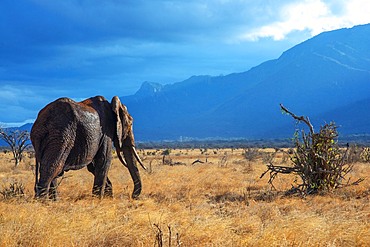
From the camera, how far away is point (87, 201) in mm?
9336

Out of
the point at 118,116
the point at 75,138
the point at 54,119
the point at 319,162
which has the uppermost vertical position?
the point at 118,116

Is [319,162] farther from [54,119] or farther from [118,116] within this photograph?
[54,119]

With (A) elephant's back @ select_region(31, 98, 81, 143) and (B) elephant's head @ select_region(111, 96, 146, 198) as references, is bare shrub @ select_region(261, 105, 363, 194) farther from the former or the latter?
(A) elephant's back @ select_region(31, 98, 81, 143)

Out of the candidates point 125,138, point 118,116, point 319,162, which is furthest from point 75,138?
point 319,162

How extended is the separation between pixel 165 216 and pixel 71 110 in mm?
3557

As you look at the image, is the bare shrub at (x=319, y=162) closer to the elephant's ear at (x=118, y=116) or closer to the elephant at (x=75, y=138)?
the elephant's ear at (x=118, y=116)

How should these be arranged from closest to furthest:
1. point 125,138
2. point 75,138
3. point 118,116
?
point 75,138
point 118,116
point 125,138

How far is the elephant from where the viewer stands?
864cm

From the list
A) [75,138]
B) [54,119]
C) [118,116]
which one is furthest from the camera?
[118,116]

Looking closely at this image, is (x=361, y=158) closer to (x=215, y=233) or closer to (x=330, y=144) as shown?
(x=330, y=144)

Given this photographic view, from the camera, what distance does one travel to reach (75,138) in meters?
9.05

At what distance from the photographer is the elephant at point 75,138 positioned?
8641 millimetres

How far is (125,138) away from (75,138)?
231 cm

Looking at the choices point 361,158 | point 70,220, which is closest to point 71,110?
point 70,220
